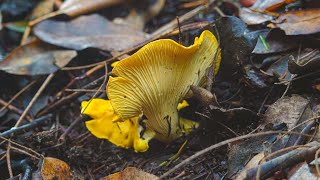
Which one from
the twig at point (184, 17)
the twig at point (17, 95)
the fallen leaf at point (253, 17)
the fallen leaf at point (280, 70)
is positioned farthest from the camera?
the twig at point (184, 17)

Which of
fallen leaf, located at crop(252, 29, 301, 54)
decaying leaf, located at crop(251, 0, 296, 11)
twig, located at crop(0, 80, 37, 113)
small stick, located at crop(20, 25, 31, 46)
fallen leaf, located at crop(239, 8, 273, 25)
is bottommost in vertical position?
twig, located at crop(0, 80, 37, 113)

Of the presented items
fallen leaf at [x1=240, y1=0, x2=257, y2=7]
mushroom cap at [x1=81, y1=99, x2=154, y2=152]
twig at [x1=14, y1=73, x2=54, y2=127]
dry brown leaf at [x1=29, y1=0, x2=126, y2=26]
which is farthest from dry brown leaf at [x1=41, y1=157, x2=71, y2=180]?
fallen leaf at [x1=240, y1=0, x2=257, y2=7]

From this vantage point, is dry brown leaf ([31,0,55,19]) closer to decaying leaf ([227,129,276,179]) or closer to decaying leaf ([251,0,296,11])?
decaying leaf ([251,0,296,11])

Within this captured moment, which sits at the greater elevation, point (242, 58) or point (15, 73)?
point (242, 58)

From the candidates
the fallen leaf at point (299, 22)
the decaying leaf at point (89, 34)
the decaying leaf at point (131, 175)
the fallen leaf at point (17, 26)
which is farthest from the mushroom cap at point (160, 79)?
the fallen leaf at point (17, 26)

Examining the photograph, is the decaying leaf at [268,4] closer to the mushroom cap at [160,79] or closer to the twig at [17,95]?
the mushroom cap at [160,79]

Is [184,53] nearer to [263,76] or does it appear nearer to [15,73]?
[263,76]

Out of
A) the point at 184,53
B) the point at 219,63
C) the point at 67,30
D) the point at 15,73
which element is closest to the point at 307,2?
the point at 219,63
